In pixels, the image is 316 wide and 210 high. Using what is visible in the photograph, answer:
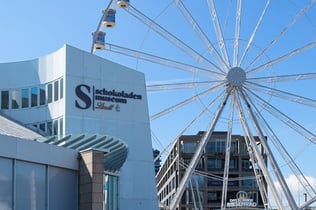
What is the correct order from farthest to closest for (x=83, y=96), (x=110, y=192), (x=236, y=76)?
1. (x=236, y=76)
2. (x=83, y=96)
3. (x=110, y=192)

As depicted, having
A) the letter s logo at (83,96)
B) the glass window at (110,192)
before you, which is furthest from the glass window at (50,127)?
the glass window at (110,192)

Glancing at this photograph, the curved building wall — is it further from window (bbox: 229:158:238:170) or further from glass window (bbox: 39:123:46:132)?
window (bbox: 229:158:238:170)

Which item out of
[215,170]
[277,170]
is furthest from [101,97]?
[215,170]

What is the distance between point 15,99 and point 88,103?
18.4ft

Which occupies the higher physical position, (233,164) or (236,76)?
(233,164)

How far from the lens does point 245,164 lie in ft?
417

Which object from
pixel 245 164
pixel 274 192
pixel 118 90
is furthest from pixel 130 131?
pixel 245 164

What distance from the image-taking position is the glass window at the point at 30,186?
17.2m

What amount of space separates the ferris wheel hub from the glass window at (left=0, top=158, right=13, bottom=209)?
30.2 meters

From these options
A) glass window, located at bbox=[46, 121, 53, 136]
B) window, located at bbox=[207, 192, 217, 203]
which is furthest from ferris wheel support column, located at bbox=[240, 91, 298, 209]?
window, located at bbox=[207, 192, 217, 203]

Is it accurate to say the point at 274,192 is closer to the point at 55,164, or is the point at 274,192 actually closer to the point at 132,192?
the point at 132,192

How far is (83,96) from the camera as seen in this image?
42.8 m

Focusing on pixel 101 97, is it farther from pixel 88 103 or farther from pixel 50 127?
pixel 50 127

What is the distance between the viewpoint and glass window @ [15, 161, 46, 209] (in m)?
17.2
